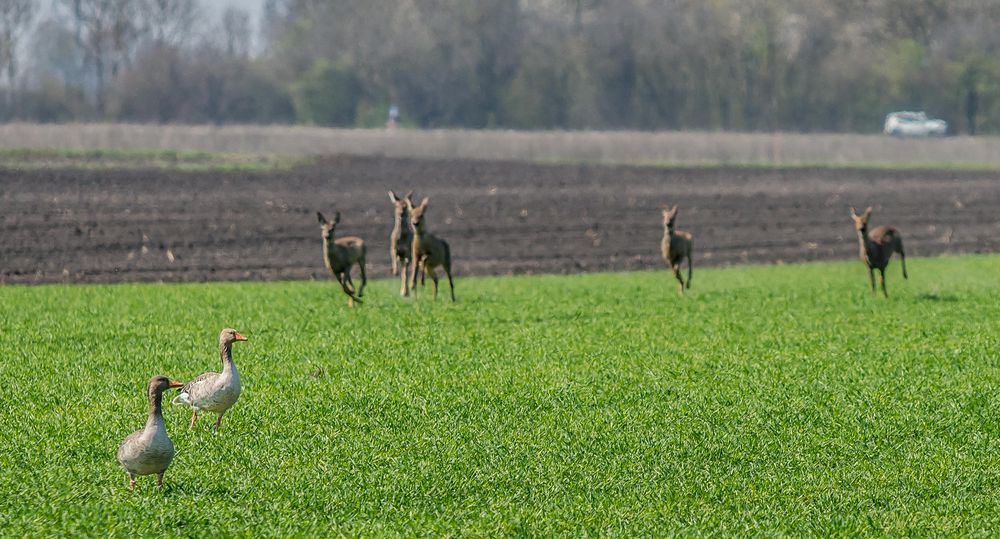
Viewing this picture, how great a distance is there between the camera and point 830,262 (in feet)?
115

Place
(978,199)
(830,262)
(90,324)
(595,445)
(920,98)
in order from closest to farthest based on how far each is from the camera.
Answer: (595,445)
(90,324)
(830,262)
(978,199)
(920,98)

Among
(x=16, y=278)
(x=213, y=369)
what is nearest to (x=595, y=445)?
(x=213, y=369)

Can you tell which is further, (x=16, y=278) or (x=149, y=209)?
(x=149, y=209)

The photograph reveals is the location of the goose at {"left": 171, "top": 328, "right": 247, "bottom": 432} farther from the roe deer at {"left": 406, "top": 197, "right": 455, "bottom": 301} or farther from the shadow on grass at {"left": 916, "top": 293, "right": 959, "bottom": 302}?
the shadow on grass at {"left": 916, "top": 293, "right": 959, "bottom": 302}

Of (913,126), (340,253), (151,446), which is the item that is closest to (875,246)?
(340,253)

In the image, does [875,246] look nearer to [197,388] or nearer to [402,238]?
[402,238]

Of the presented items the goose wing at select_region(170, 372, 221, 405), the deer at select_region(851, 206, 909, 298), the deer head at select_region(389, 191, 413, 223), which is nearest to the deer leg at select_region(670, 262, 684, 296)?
the deer at select_region(851, 206, 909, 298)

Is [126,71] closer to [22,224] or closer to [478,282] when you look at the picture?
[22,224]

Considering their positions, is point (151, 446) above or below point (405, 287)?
above

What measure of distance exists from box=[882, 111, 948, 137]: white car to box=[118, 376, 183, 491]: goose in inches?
3279

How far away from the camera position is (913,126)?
91.0m

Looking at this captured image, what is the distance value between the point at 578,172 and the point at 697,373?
39.6 m

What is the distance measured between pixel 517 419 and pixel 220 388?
3.27m

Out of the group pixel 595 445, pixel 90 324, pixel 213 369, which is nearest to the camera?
pixel 595 445
